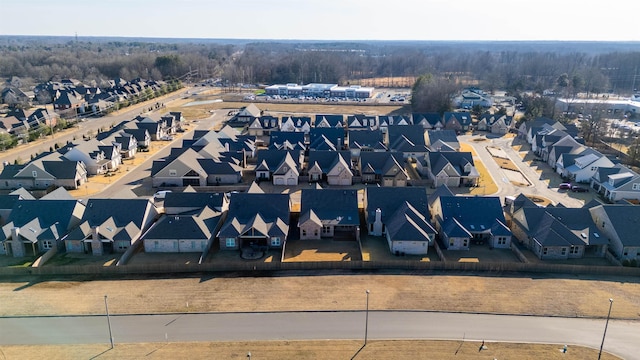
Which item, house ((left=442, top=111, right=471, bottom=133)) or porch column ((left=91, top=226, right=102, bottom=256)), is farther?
house ((left=442, top=111, right=471, bottom=133))

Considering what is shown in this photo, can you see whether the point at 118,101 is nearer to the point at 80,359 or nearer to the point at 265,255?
the point at 265,255

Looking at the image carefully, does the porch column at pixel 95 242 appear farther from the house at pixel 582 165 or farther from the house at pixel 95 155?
the house at pixel 582 165

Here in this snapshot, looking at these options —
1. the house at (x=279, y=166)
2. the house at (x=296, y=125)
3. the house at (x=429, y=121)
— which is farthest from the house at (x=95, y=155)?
the house at (x=429, y=121)

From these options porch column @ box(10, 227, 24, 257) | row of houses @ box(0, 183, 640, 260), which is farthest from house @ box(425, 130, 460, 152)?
porch column @ box(10, 227, 24, 257)

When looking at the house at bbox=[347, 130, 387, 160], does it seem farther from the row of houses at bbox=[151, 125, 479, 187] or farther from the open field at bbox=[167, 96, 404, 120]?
the open field at bbox=[167, 96, 404, 120]

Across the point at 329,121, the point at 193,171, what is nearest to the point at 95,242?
the point at 193,171

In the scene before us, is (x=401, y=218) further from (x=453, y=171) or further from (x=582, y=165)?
(x=582, y=165)

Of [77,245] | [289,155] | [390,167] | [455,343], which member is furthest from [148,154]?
[455,343]
